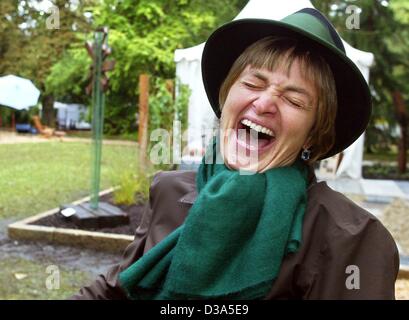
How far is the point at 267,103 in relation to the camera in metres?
1.42

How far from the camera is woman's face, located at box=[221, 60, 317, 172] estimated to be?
4.65 ft

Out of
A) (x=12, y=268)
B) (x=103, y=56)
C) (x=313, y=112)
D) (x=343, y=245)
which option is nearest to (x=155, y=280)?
(x=343, y=245)

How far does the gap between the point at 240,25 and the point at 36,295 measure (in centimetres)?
372

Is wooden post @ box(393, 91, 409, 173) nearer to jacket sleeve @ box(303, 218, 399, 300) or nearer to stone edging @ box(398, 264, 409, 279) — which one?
stone edging @ box(398, 264, 409, 279)

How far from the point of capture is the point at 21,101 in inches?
169

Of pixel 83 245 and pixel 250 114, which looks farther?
pixel 83 245

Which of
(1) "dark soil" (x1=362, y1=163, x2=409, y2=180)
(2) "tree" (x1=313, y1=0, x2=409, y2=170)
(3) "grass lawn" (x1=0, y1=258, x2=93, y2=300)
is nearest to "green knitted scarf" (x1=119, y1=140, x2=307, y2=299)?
(3) "grass lawn" (x1=0, y1=258, x2=93, y2=300)

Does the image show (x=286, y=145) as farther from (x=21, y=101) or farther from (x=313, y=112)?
(x=21, y=101)

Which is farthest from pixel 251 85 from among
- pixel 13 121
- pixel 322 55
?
pixel 13 121

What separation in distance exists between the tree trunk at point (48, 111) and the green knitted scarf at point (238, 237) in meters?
28.7

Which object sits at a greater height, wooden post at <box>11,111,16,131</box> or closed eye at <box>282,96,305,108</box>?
closed eye at <box>282,96,305,108</box>

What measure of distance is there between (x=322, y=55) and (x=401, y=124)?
508 inches

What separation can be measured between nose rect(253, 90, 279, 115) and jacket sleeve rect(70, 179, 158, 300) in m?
0.47

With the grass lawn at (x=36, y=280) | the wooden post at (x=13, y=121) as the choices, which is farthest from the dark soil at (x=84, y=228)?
the wooden post at (x=13, y=121)
